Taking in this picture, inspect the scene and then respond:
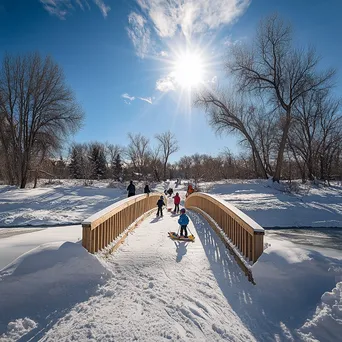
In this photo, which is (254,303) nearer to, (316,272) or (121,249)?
(316,272)

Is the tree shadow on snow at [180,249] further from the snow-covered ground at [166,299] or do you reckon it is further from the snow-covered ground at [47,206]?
the snow-covered ground at [47,206]

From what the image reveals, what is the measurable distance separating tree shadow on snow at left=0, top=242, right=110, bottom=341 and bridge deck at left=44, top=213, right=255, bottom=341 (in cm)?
17

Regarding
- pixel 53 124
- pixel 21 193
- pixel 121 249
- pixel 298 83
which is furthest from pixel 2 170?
pixel 298 83

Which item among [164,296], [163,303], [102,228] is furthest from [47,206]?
[163,303]

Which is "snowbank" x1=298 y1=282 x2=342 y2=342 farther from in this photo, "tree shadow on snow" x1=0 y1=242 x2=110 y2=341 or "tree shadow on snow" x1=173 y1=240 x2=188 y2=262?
"tree shadow on snow" x1=0 y1=242 x2=110 y2=341

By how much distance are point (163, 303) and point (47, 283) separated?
156 cm

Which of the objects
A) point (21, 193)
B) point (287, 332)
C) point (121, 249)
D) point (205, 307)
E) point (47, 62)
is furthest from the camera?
point (47, 62)

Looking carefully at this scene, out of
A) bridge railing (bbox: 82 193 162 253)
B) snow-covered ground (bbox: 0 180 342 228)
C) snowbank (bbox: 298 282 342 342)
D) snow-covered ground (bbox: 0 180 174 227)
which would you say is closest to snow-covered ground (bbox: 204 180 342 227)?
snow-covered ground (bbox: 0 180 342 228)

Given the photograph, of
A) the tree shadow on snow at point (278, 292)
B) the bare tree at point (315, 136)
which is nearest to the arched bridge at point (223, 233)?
the tree shadow on snow at point (278, 292)

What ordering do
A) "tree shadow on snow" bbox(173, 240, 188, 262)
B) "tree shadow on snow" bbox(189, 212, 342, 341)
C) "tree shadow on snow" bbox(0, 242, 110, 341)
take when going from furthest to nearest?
"tree shadow on snow" bbox(173, 240, 188, 262) → "tree shadow on snow" bbox(189, 212, 342, 341) → "tree shadow on snow" bbox(0, 242, 110, 341)

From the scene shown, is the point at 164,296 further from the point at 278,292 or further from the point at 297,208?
the point at 297,208

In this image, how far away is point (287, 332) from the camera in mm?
2818

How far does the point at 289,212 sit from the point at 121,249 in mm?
11404

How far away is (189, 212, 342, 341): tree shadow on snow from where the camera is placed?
116 inches
